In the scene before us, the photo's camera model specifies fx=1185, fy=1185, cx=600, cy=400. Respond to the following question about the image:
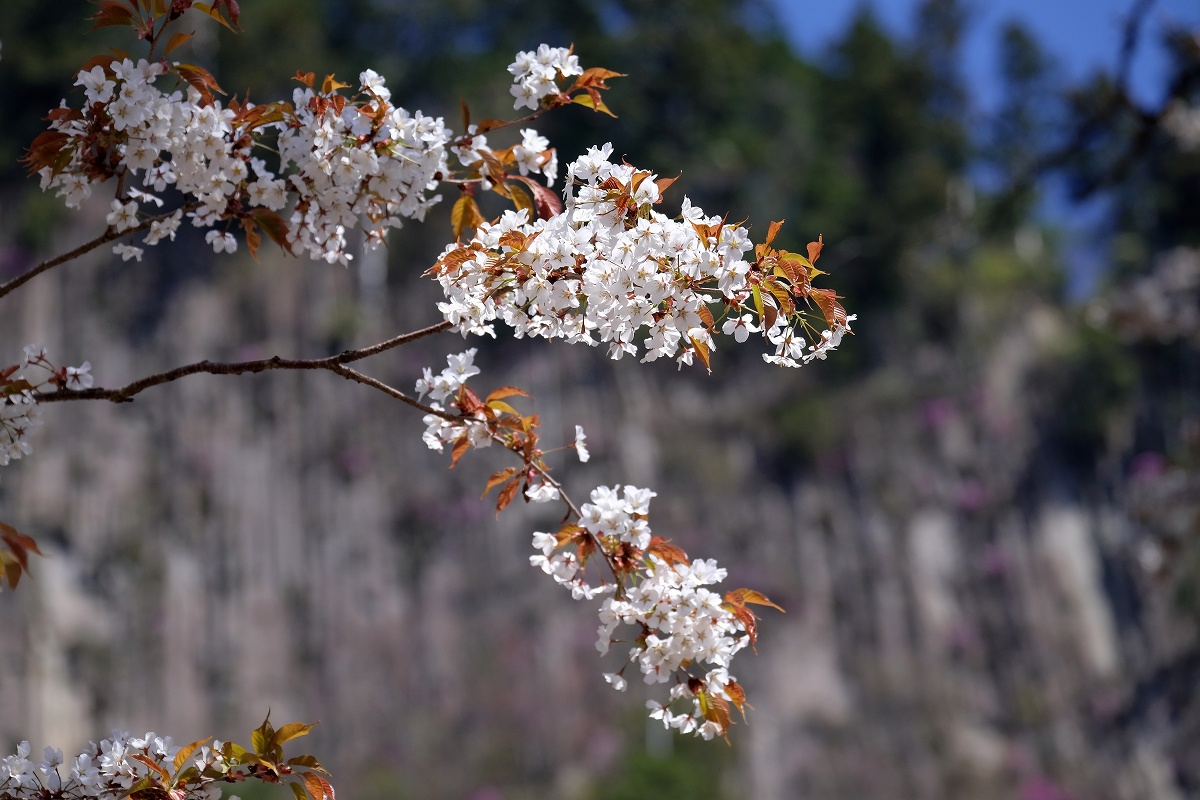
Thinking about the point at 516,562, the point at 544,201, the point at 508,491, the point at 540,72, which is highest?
the point at 516,562

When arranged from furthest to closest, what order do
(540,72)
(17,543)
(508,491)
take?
(540,72), (508,491), (17,543)

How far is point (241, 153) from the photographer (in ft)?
7.79

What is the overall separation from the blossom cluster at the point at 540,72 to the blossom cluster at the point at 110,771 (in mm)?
1382

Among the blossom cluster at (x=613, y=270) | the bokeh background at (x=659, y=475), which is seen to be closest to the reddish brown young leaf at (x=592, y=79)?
the blossom cluster at (x=613, y=270)

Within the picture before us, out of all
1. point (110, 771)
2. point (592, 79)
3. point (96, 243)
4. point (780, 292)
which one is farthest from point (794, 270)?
point (110, 771)

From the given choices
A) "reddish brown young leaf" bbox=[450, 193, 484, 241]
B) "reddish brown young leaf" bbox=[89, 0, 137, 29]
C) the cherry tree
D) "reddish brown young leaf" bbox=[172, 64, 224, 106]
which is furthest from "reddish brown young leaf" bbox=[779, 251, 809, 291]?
"reddish brown young leaf" bbox=[89, 0, 137, 29]

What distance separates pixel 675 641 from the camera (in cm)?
211

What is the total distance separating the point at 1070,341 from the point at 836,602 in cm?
536

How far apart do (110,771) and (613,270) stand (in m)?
1.25

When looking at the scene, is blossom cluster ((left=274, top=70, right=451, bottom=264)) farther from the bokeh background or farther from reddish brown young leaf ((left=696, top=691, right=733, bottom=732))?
the bokeh background

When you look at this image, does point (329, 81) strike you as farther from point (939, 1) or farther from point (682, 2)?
point (939, 1)

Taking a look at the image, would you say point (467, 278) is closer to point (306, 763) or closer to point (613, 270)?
point (613, 270)

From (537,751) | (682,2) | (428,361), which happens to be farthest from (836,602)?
(682,2)

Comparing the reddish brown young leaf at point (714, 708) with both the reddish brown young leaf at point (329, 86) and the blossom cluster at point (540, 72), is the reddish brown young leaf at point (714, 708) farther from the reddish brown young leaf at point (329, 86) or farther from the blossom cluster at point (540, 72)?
the reddish brown young leaf at point (329, 86)
